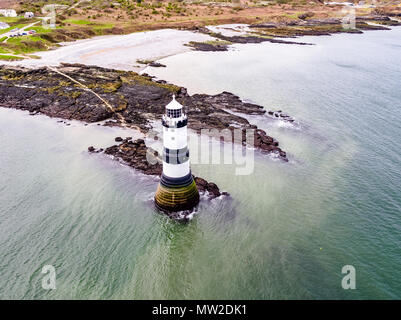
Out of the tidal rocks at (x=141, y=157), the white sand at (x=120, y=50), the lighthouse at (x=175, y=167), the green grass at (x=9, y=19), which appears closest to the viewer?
the lighthouse at (x=175, y=167)

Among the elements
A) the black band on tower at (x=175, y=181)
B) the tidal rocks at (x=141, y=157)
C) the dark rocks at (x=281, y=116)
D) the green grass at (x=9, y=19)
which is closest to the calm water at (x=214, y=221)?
the tidal rocks at (x=141, y=157)

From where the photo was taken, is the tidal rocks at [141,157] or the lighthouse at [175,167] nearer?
the lighthouse at [175,167]

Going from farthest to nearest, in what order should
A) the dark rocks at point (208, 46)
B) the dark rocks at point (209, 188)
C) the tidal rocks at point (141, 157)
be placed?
the dark rocks at point (208, 46), the tidal rocks at point (141, 157), the dark rocks at point (209, 188)

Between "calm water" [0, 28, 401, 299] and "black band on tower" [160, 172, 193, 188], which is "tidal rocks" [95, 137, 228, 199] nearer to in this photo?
"calm water" [0, 28, 401, 299]

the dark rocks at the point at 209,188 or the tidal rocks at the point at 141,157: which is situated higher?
the tidal rocks at the point at 141,157

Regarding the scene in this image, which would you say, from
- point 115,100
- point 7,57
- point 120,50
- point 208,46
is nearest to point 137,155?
point 115,100

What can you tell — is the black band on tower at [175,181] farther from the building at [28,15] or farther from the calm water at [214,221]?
the building at [28,15]

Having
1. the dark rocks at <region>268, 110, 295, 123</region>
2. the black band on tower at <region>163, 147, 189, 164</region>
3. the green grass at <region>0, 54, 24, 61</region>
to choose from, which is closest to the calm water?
the dark rocks at <region>268, 110, 295, 123</region>
